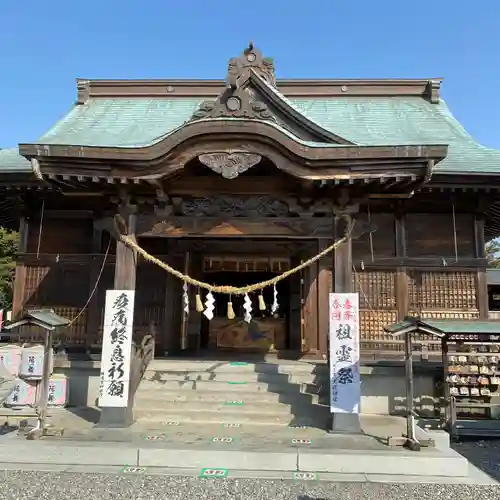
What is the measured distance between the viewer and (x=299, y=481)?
5.54 m

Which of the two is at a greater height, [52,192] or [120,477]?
[52,192]

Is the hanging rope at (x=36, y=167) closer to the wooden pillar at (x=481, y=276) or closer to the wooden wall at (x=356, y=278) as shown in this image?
the wooden wall at (x=356, y=278)

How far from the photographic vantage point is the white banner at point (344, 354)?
712 centimetres

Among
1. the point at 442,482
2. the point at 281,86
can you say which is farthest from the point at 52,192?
the point at 442,482

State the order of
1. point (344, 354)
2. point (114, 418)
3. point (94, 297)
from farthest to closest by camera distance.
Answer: point (94, 297)
point (344, 354)
point (114, 418)

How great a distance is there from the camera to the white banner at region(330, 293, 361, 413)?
7121 millimetres

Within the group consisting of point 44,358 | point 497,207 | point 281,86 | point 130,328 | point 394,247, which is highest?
point 281,86

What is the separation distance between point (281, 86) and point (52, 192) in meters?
8.15

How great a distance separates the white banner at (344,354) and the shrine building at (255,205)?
33 cm

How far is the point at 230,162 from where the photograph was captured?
7438 millimetres

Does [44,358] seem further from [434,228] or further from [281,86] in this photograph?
[281,86]

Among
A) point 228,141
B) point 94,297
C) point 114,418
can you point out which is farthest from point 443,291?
point 94,297

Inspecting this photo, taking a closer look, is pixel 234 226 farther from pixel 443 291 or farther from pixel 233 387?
pixel 443 291

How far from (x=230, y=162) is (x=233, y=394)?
4.39 meters
